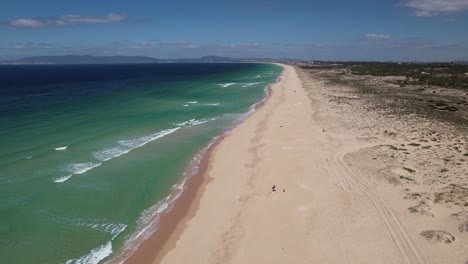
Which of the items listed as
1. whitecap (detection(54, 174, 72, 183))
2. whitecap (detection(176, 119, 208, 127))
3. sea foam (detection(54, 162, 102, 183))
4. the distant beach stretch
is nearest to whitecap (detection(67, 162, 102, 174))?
sea foam (detection(54, 162, 102, 183))

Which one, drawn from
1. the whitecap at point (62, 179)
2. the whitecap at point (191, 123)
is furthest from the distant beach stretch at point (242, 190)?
the whitecap at point (191, 123)

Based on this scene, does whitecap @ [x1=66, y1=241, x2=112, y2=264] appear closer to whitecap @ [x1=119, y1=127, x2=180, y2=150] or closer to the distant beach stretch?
the distant beach stretch

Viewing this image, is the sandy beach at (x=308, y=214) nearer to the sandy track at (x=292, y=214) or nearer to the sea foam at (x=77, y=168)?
the sandy track at (x=292, y=214)

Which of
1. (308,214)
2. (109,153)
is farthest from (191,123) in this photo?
(308,214)

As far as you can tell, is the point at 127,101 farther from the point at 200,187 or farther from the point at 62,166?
the point at 200,187

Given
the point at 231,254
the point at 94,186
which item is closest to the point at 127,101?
the point at 94,186

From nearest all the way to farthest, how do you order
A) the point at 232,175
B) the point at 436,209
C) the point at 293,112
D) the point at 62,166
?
the point at 436,209
the point at 232,175
the point at 62,166
the point at 293,112

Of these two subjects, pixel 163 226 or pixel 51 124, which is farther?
pixel 51 124
